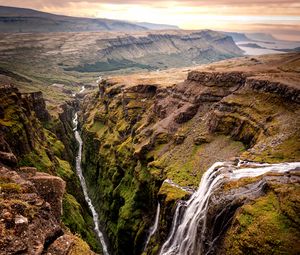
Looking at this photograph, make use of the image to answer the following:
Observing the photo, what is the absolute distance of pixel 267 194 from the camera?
52.7 meters

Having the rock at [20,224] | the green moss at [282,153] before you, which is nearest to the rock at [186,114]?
the green moss at [282,153]

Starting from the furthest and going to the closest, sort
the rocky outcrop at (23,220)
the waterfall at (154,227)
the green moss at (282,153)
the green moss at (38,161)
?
the green moss at (38,161), the waterfall at (154,227), the green moss at (282,153), the rocky outcrop at (23,220)

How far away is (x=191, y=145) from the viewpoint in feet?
299

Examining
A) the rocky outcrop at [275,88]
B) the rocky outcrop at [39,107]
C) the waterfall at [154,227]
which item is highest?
the rocky outcrop at [275,88]

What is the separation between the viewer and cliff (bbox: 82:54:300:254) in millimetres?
68750

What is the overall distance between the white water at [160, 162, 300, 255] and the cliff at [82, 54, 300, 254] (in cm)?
256

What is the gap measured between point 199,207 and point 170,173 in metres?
20.3

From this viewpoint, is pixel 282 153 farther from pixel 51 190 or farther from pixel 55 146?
Result: pixel 55 146

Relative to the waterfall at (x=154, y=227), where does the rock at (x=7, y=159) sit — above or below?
above

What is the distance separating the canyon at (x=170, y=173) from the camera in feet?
146

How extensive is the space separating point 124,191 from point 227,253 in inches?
2363

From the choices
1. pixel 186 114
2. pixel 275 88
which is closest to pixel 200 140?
pixel 186 114

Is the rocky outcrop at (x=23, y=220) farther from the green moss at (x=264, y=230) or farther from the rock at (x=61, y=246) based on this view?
the green moss at (x=264, y=230)

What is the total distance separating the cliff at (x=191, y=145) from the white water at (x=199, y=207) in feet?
8.39
